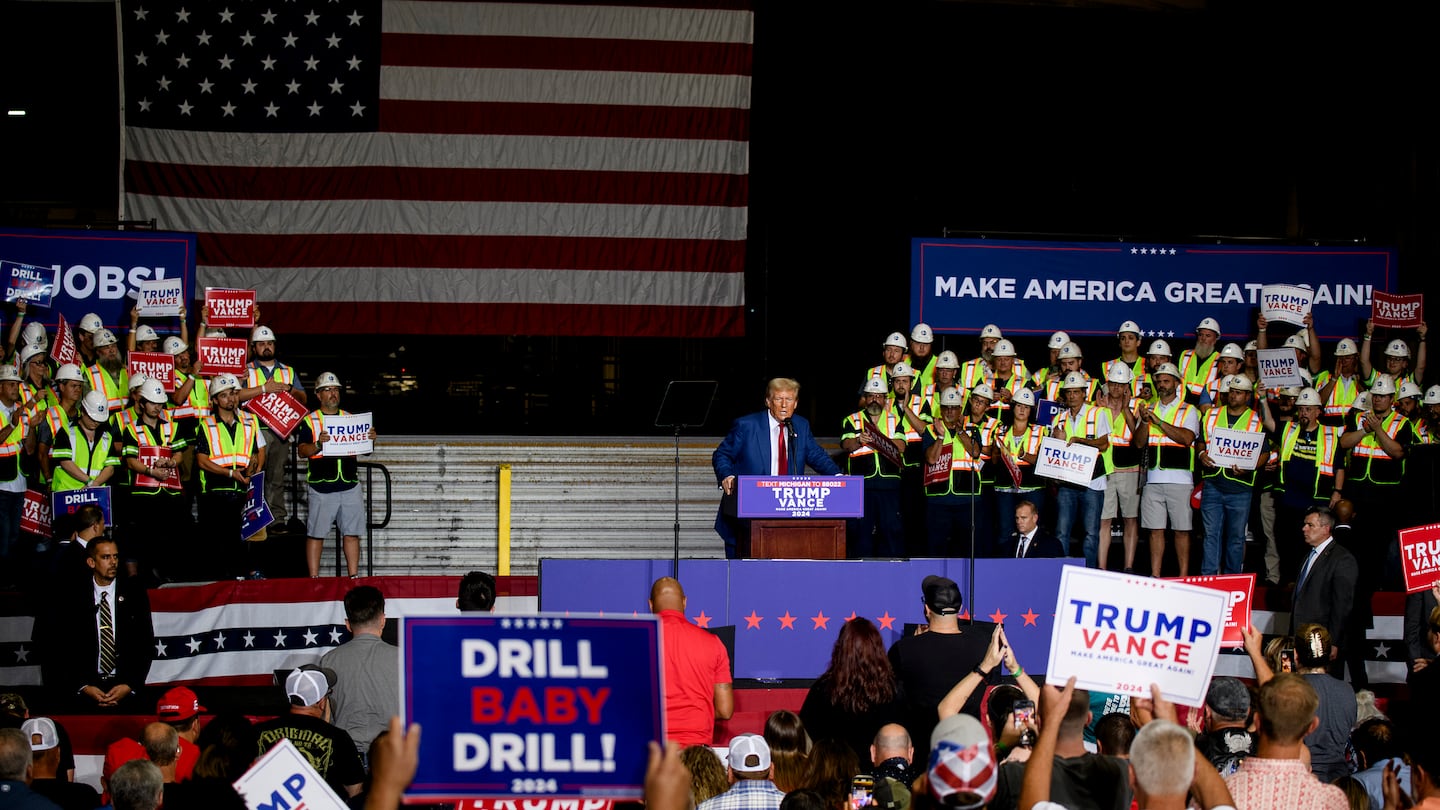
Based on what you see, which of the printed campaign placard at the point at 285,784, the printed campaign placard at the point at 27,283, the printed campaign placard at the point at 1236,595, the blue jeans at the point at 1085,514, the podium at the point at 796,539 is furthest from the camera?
the printed campaign placard at the point at 27,283

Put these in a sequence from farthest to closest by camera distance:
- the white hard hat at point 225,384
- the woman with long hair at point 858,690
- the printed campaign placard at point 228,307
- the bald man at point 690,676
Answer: the printed campaign placard at point 228,307 → the white hard hat at point 225,384 → the woman with long hair at point 858,690 → the bald man at point 690,676

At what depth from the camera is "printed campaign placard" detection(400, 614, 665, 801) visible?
420 centimetres

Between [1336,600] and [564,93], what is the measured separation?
10.8 meters

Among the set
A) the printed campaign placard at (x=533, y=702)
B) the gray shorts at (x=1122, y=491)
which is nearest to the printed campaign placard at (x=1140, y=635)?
the printed campaign placard at (x=533, y=702)

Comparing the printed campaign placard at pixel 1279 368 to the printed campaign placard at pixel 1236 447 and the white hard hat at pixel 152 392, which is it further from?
the white hard hat at pixel 152 392

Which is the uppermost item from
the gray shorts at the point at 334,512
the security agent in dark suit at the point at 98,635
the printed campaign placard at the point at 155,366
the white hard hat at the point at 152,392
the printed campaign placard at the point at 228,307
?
the printed campaign placard at the point at 228,307

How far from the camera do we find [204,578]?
13.8 meters

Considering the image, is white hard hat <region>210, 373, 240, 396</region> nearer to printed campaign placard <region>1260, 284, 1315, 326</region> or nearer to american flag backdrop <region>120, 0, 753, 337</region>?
american flag backdrop <region>120, 0, 753, 337</region>

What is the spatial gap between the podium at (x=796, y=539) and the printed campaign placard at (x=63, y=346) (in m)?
7.65

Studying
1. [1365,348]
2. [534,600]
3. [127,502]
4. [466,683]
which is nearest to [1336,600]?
[1365,348]

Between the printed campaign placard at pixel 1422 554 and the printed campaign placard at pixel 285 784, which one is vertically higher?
the printed campaign placard at pixel 1422 554

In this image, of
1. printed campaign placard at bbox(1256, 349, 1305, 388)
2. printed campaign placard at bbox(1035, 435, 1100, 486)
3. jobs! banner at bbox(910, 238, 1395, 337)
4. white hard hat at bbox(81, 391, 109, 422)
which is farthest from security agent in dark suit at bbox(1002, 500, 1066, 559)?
white hard hat at bbox(81, 391, 109, 422)

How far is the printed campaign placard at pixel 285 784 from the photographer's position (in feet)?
17.1

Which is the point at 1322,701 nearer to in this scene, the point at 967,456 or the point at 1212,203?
the point at 967,456
